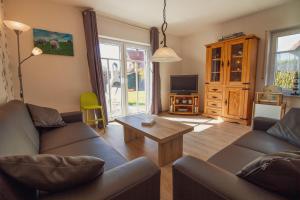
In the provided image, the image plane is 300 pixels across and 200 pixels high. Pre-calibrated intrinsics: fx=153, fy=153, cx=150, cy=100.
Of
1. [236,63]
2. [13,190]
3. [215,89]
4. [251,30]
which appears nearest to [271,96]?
[236,63]

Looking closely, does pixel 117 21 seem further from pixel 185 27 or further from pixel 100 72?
pixel 185 27

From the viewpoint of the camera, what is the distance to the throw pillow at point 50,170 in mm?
599

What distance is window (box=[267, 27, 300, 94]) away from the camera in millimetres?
2918

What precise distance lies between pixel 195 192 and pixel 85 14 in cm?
335

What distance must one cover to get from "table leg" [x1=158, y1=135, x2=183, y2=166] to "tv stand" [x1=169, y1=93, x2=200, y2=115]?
93.1 inches

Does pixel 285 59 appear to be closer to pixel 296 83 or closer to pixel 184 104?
pixel 296 83

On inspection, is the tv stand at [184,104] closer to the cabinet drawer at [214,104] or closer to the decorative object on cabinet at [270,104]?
the cabinet drawer at [214,104]

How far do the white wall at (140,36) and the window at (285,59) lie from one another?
7.98ft

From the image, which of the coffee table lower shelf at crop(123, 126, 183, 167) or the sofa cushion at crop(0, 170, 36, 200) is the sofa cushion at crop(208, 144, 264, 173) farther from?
the sofa cushion at crop(0, 170, 36, 200)

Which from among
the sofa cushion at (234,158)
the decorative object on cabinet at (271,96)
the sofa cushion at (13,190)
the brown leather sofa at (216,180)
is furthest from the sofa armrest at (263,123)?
the sofa cushion at (13,190)

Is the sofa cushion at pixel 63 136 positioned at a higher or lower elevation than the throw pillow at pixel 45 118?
lower

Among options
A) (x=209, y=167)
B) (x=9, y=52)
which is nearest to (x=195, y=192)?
(x=209, y=167)

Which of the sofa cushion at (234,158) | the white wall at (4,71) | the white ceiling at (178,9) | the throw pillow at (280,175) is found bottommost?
the sofa cushion at (234,158)

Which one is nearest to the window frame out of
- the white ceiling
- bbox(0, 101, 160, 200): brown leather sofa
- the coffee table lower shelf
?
A: the white ceiling
